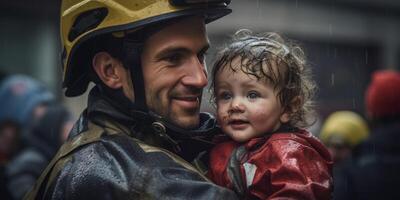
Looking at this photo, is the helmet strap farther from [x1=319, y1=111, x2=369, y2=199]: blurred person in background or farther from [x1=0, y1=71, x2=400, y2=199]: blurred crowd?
[x1=319, y1=111, x2=369, y2=199]: blurred person in background

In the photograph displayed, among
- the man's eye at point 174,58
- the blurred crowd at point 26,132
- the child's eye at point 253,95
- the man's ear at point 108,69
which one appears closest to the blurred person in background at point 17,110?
the blurred crowd at point 26,132

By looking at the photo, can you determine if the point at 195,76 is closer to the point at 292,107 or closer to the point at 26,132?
the point at 292,107

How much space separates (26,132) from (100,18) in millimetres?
3792

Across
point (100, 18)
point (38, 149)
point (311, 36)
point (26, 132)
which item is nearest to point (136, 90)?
point (100, 18)

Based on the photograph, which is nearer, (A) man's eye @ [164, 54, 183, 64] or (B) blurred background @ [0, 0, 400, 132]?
(A) man's eye @ [164, 54, 183, 64]

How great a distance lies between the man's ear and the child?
425mm

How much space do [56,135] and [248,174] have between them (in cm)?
391

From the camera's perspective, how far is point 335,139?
23.8 ft

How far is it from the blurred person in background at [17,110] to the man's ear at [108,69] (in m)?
3.49

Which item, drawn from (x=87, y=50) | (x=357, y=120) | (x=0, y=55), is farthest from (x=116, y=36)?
(x=0, y=55)

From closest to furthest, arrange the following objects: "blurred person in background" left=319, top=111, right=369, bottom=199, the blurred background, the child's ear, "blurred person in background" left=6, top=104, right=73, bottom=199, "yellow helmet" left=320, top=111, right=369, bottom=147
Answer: the child's ear → "blurred person in background" left=6, top=104, right=73, bottom=199 → "blurred person in background" left=319, top=111, right=369, bottom=199 → "yellow helmet" left=320, top=111, right=369, bottom=147 → the blurred background

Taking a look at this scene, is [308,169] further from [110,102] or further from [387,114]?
[387,114]

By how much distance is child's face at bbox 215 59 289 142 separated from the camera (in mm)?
3016

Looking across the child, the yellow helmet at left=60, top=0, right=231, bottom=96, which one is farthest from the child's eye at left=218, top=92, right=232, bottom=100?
the yellow helmet at left=60, top=0, right=231, bottom=96
